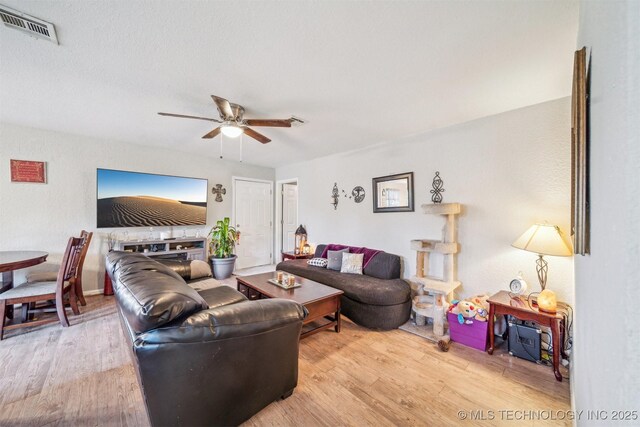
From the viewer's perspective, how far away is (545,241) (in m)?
2.09

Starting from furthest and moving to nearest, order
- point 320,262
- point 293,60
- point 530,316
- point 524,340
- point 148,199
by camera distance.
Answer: point 148,199 → point 320,262 → point 524,340 → point 530,316 → point 293,60

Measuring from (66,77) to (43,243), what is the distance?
8.51 feet

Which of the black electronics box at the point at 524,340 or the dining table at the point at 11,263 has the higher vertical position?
the dining table at the point at 11,263

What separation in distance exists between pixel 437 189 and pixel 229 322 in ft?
9.14

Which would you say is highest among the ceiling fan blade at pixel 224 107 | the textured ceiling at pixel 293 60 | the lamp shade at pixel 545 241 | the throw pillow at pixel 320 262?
the textured ceiling at pixel 293 60

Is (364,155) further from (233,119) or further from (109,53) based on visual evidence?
(109,53)

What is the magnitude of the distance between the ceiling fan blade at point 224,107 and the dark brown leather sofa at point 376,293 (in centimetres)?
223

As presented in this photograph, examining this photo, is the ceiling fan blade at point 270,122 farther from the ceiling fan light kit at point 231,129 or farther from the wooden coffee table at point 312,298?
the wooden coffee table at point 312,298

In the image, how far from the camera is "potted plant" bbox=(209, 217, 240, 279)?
4531mm

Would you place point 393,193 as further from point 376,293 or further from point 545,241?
point 545,241

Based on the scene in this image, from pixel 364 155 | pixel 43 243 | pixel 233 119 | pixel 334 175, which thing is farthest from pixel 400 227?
pixel 43 243

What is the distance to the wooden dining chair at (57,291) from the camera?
2.39 metres

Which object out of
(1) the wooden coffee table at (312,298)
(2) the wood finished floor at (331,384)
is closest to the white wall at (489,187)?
(2) the wood finished floor at (331,384)

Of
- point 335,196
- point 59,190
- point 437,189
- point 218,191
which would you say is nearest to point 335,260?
point 335,196
